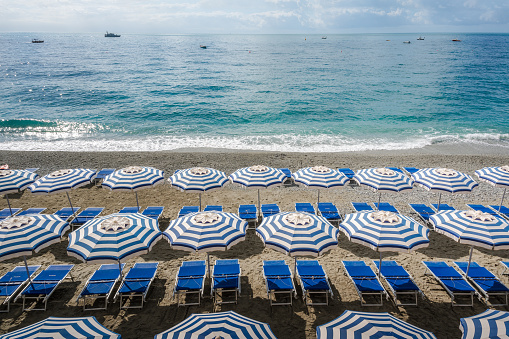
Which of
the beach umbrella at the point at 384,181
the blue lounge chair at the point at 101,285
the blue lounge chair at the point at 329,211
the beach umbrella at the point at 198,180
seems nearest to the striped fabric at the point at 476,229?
the beach umbrella at the point at 384,181

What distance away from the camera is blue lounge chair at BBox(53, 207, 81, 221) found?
11867mm

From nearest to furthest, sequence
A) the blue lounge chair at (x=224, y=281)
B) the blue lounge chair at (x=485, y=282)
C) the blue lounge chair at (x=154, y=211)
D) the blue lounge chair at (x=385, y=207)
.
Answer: the blue lounge chair at (x=485, y=282), the blue lounge chair at (x=224, y=281), the blue lounge chair at (x=154, y=211), the blue lounge chair at (x=385, y=207)

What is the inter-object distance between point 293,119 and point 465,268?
25.8 metres

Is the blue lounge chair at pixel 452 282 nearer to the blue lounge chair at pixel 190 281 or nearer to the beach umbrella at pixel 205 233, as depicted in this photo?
the beach umbrella at pixel 205 233

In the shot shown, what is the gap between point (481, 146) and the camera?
24.4 metres

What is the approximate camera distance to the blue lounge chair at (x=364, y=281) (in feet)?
25.7

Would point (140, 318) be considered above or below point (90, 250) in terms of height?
Result: below

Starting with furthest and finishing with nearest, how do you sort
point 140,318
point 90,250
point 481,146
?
point 481,146 → point 140,318 → point 90,250

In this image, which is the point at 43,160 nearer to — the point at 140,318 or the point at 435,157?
the point at 140,318

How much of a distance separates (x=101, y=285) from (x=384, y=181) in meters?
9.65

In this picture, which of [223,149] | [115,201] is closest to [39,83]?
[223,149]

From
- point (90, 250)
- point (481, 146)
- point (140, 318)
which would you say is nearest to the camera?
point (90, 250)

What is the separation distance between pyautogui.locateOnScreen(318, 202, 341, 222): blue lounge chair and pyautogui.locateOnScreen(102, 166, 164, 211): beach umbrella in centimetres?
661

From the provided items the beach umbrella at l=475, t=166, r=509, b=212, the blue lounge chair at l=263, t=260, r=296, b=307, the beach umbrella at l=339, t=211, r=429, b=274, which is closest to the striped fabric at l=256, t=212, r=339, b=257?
the beach umbrella at l=339, t=211, r=429, b=274
